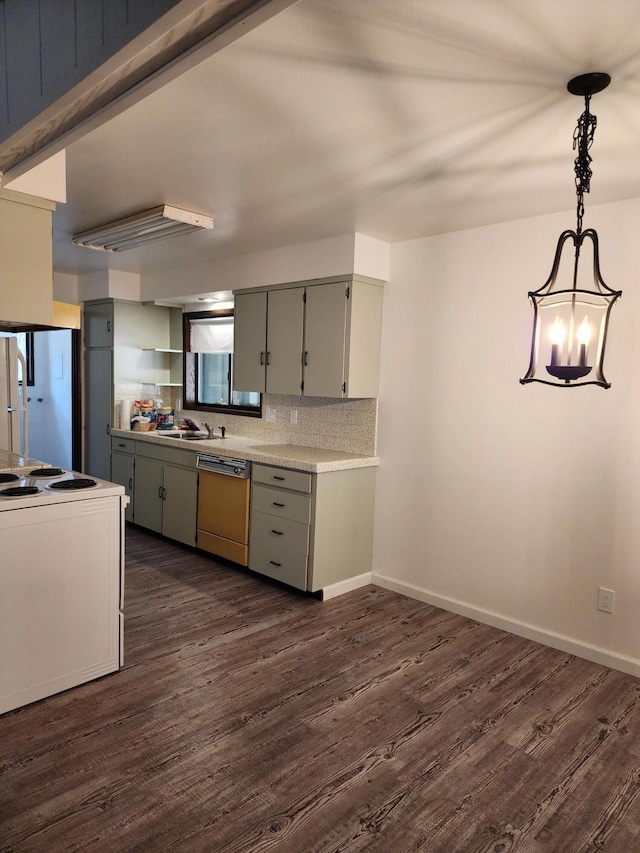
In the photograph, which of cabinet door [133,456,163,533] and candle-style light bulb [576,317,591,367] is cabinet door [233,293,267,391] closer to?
cabinet door [133,456,163,533]

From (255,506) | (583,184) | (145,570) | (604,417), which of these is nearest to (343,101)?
(583,184)

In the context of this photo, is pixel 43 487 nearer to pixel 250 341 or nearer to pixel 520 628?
pixel 250 341

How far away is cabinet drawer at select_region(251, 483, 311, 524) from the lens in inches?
148

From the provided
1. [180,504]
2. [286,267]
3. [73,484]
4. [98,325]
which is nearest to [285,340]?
[286,267]

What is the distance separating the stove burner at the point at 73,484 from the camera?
2.68 metres

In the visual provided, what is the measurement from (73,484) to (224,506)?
1.66m

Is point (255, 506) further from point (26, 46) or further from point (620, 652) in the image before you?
point (26, 46)

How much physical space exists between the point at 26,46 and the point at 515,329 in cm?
269

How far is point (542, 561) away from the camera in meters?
3.29

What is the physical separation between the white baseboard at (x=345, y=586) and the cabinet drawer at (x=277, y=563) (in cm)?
19

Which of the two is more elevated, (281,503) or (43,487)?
(43,487)

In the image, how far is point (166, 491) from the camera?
192 inches

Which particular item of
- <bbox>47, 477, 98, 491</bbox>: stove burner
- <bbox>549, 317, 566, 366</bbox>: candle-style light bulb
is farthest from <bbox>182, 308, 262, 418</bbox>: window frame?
<bbox>549, 317, 566, 366</bbox>: candle-style light bulb

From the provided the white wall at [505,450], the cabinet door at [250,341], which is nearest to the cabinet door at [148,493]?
the cabinet door at [250,341]
